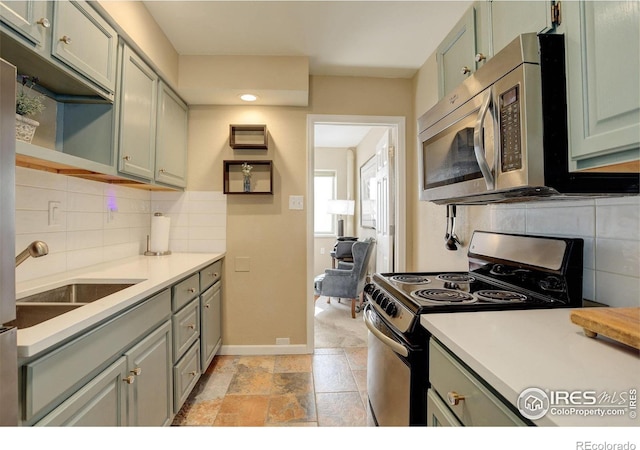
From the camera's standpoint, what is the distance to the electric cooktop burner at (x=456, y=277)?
5.00 feet

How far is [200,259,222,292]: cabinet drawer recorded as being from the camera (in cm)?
201

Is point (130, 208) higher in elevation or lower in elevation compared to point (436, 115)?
lower

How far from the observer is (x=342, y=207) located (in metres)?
5.18

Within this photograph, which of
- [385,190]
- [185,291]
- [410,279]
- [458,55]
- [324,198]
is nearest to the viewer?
[458,55]

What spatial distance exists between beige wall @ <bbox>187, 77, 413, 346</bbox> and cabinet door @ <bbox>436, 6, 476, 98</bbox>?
1.09 metres

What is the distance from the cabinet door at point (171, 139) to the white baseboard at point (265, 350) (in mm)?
1426

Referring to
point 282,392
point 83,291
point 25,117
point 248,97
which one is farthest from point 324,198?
point 25,117

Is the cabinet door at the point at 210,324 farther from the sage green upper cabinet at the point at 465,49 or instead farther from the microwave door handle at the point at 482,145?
the sage green upper cabinet at the point at 465,49

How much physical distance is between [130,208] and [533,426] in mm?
2464

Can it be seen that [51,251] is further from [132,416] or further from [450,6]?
[450,6]

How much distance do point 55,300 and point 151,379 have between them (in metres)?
0.56

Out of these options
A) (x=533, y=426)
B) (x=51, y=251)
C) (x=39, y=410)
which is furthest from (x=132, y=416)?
(x=533, y=426)

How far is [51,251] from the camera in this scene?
1.47 m

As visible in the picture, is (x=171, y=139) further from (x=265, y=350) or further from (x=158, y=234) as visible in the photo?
(x=265, y=350)
